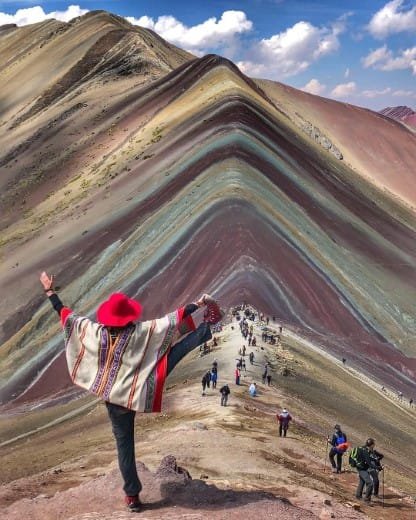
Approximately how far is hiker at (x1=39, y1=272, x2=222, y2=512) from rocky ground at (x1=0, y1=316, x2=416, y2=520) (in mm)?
1011

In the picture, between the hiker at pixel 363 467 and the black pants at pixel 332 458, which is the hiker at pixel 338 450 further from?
the hiker at pixel 363 467

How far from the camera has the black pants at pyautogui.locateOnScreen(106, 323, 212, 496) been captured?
23.5ft

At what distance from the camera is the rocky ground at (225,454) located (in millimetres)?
7816

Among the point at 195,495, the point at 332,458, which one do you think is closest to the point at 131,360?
the point at 195,495

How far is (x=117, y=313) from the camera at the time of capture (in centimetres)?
705

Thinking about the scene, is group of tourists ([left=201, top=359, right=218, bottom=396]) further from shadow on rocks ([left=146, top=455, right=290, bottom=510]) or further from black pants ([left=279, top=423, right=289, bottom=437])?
shadow on rocks ([left=146, top=455, right=290, bottom=510])

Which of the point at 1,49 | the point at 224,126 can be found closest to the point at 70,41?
the point at 1,49

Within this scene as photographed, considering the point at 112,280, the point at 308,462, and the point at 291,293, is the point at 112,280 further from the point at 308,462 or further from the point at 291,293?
the point at 308,462

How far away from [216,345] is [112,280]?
1249 cm

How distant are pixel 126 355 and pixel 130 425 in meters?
0.87

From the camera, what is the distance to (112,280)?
34.2 meters

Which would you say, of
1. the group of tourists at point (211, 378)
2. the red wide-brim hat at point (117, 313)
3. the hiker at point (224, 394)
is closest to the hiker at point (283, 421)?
the hiker at point (224, 394)

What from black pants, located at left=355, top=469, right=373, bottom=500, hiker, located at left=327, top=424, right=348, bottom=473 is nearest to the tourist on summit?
hiker, located at left=327, top=424, right=348, bottom=473

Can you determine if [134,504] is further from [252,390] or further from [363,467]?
[252,390]
